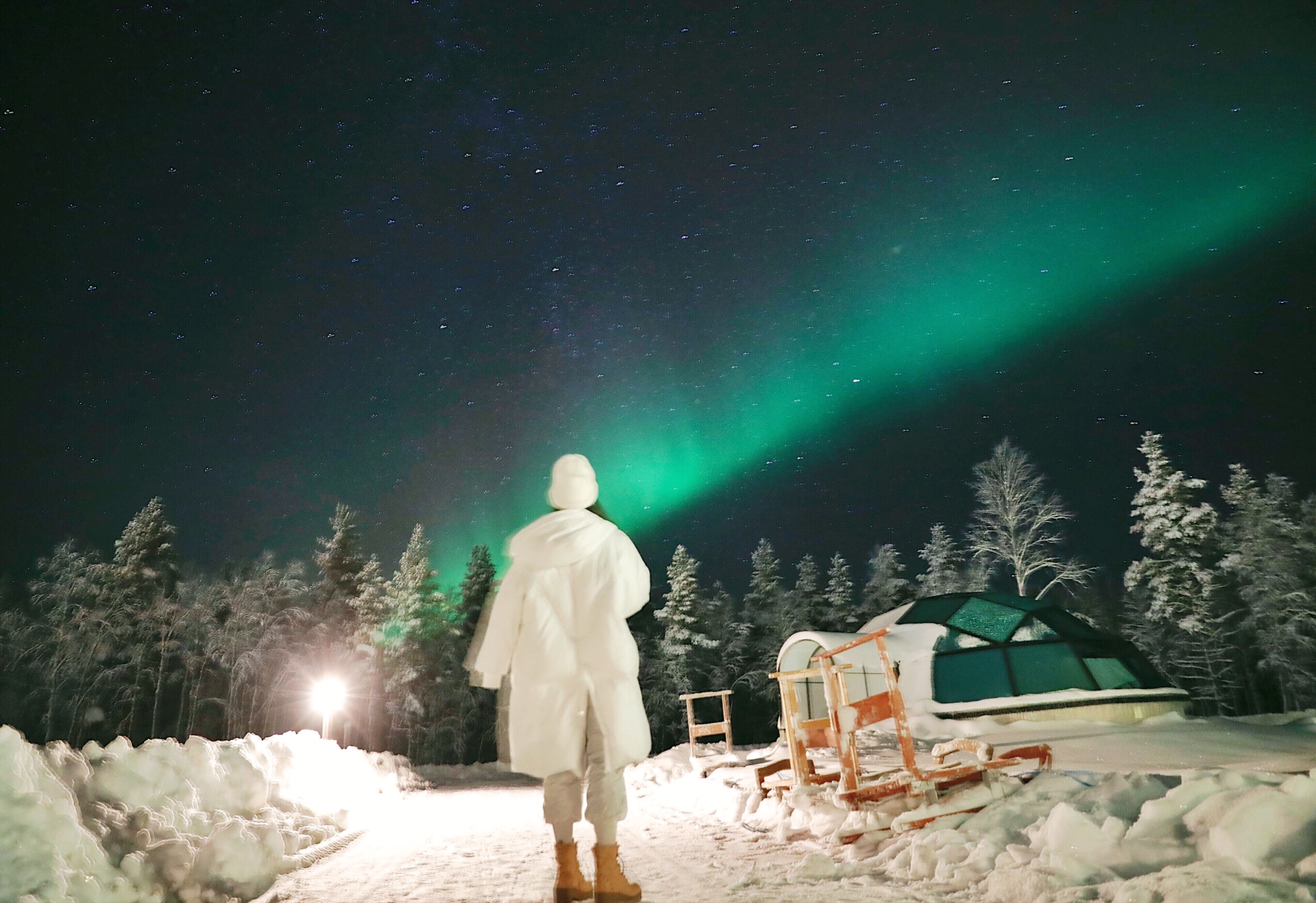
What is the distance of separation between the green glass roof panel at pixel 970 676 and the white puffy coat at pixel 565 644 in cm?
1693

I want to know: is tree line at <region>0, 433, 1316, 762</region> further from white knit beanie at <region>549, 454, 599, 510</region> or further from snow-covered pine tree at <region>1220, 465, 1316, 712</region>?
white knit beanie at <region>549, 454, 599, 510</region>

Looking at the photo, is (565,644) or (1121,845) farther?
(565,644)

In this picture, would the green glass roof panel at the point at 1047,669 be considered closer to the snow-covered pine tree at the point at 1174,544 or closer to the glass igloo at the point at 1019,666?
the glass igloo at the point at 1019,666

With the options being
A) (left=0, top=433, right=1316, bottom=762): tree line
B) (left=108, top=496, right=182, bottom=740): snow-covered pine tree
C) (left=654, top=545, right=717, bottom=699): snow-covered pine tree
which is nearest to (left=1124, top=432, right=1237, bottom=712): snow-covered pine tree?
(left=0, top=433, right=1316, bottom=762): tree line

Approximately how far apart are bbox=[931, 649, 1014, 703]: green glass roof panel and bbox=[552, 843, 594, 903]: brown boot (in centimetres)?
1693

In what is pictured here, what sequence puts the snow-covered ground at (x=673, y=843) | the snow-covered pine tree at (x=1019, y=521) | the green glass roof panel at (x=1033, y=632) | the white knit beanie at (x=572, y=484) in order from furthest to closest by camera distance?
the snow-covered pine tree at (x=1019, y=521)
the green glass roof panel at (x=1033, y=632)
the white knit beanie at (x=572, y=484)
the snow-covered ground at (x=673, y=843)

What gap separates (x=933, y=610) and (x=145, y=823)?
20.9 metres

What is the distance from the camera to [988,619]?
64.4 ft

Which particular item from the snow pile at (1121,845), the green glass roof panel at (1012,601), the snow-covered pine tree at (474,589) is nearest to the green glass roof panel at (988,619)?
the green glass roof panel at (1012,601)

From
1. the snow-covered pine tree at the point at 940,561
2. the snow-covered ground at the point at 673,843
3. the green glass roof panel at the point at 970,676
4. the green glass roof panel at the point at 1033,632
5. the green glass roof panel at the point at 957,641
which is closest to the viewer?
the snow-covered ground at the point at 673,843

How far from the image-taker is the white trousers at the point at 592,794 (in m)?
3.49

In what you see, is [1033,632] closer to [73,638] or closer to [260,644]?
[260,644]

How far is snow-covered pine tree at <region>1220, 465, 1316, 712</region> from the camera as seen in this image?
30312mm

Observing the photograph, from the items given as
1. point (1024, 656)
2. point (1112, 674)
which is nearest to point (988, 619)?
point (1024, 656)
